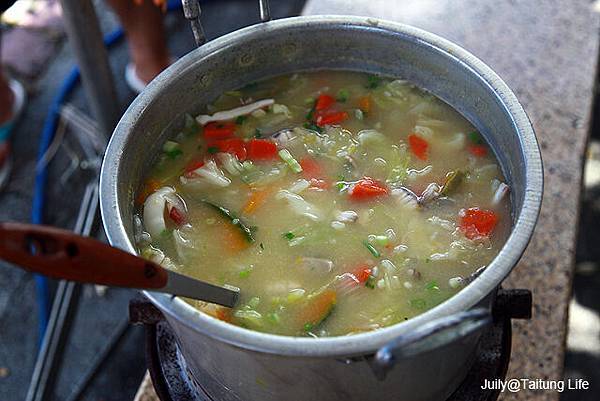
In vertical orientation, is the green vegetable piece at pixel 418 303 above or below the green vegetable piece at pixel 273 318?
above

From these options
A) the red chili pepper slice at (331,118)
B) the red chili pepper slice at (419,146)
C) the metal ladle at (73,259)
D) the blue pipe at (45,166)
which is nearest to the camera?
the metal ladle at (73,259)

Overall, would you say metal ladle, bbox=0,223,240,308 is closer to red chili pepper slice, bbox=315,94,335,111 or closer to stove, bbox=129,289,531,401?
stove, bbox=129,289,531,401

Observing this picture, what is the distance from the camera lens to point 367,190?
1708mm

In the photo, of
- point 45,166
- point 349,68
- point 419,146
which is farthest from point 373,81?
point 45,166

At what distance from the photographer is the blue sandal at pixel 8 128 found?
Answer: 11.6 ft

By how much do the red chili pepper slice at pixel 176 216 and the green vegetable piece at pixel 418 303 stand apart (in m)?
0.56

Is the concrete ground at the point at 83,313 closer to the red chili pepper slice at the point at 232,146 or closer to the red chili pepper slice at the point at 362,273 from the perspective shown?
the red chili pepper slice at the point at 232,146

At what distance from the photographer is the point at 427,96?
6.20ft

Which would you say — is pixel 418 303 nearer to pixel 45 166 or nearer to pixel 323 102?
pixel 323 102

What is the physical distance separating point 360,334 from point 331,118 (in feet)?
2.68

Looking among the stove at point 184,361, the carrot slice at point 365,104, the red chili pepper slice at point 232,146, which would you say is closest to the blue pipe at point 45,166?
the stove at point 184,361

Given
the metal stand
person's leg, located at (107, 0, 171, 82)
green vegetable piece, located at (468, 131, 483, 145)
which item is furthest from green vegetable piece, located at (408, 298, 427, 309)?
person's leg, located at (107, 0, 171, 82)

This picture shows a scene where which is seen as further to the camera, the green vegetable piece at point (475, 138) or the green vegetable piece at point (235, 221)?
the green vegetable piece at point (475, 138)

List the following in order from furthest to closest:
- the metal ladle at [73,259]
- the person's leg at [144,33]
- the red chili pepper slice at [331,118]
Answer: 1. the person's leg at [144,33]
2. the red chili pepper slice at [331,118]
3. the metal ladle at [73,259]
